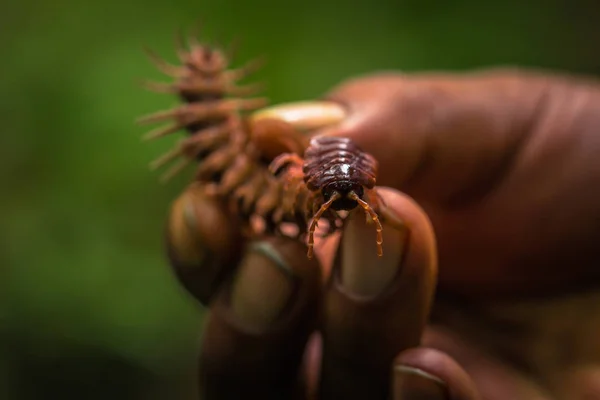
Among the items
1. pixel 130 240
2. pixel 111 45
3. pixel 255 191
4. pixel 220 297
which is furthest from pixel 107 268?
pixel 255 191

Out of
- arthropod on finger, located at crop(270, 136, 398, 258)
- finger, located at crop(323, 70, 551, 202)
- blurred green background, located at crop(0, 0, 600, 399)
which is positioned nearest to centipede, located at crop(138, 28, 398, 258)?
arthropod on finger, located at crop(270, 136, 398, 258)

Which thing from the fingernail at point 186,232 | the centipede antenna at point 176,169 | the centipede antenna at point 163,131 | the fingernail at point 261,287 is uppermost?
the centipede antenna at point 163,131

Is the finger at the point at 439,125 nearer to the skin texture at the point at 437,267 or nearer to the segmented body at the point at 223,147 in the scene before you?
the skin texture at the point at 437,267

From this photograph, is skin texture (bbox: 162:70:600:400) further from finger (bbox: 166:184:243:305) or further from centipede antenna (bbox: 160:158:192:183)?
centipede antenna (bbox: 160:158:192:183)

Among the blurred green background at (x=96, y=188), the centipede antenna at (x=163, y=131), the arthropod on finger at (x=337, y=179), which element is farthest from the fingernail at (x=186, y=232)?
the blurred green background at (x=96, y=188)

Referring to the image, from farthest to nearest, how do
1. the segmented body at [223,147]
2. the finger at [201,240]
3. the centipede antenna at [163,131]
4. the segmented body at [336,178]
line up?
the centipede antenna at [163,131], the finger at [201,240], the segmented body at [223,147], the segmented body at [336,178]

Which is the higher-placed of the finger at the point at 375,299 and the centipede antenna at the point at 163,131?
the centipede antenna at the point at 163,131

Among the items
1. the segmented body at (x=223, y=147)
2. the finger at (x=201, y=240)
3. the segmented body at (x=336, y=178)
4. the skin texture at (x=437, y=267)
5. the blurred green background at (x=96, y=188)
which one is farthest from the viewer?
the blurred green background at (x=96, y=188)

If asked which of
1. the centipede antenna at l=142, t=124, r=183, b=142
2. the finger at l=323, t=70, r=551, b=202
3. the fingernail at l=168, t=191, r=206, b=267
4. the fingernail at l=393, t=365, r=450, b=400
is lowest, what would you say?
the fingernail at l=393, t=365, r=450, b=400
